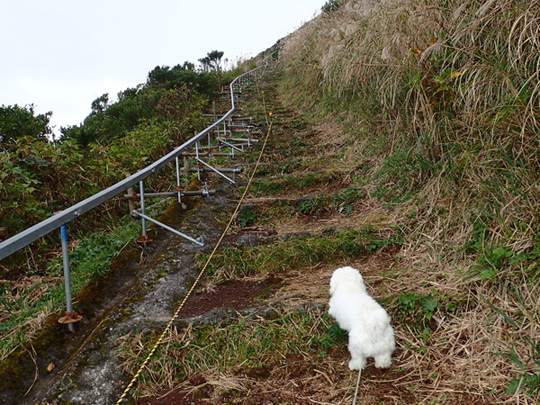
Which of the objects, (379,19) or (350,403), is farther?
(379,19)

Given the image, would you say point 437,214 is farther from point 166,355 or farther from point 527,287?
point 166,355

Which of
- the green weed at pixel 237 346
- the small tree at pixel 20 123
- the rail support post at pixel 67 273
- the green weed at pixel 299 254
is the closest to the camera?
the green weed at pixel 237 346

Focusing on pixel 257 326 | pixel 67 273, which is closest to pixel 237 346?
pixel 257 326

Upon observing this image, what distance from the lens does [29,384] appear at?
1844mm

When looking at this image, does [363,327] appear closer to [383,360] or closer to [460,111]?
[383,360]

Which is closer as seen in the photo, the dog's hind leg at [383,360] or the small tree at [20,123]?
the dog's hind leg at [383,360]

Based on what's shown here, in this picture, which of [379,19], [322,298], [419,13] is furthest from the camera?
[379,19]

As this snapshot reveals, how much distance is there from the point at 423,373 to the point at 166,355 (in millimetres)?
1241

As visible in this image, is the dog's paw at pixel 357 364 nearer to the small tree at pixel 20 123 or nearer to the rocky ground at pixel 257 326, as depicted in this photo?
the rocky ground at pixel 257 326

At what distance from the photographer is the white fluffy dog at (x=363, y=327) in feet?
5.98

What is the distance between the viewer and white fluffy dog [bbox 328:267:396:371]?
182cm

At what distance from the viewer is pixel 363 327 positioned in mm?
1848

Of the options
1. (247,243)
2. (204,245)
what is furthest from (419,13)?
(204,245)

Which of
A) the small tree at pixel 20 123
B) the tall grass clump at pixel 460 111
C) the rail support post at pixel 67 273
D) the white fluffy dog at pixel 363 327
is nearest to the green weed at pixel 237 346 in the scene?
the white fluffy dog at pixel 363 327
